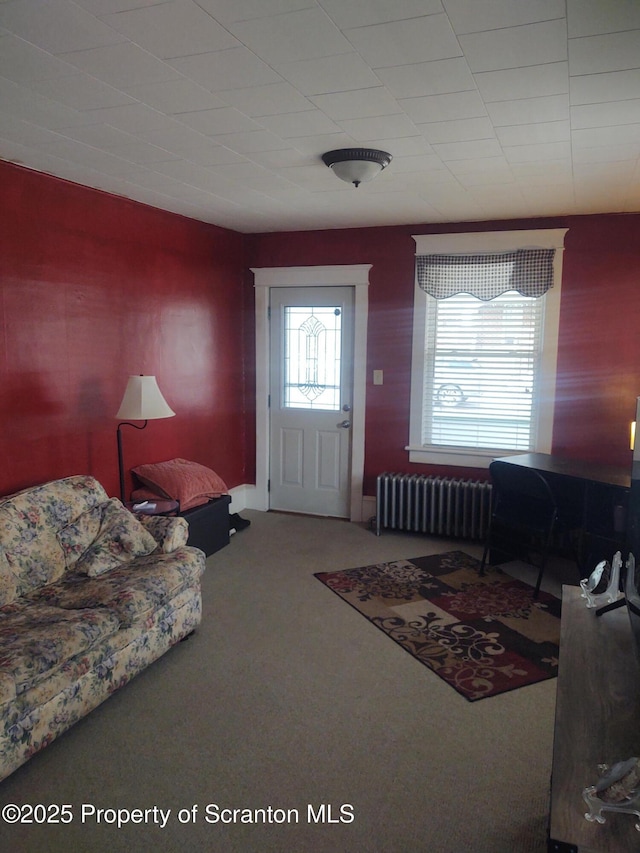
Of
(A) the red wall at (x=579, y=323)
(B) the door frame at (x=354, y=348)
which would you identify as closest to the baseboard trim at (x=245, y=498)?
(B) the door frame at (x=354, y=348)

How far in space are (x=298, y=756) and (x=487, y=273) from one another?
3730 mm

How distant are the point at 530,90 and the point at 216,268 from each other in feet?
10.8

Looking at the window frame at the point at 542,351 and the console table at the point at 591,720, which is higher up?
the window frame at the point at 542,351

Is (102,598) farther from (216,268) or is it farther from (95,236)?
(216,268)

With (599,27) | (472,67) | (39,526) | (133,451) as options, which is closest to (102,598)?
(39,526)

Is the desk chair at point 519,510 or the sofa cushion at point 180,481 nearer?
the desk chair at point 519,510

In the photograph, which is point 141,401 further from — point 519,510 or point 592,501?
point 592,501

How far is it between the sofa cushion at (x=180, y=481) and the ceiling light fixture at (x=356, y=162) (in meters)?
2.32

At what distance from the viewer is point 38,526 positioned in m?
3.03

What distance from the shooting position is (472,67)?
2102 mm

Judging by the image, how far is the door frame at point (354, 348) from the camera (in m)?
5.17

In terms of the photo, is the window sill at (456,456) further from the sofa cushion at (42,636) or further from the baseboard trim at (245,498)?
the sofa cushion at (42,636)

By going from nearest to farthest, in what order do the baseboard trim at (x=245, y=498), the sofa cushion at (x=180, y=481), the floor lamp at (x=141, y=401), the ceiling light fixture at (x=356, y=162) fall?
the ceiling light fixture at (x=356, y=162) < the floor lamp at (x=141, y=401) < the sofa cushion at (x=180, y=481) < the baseboard trim at (x=245, y=498)

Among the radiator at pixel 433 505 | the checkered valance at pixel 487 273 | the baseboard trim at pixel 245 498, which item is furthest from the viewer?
the baseboard trim at pixel 245 498
